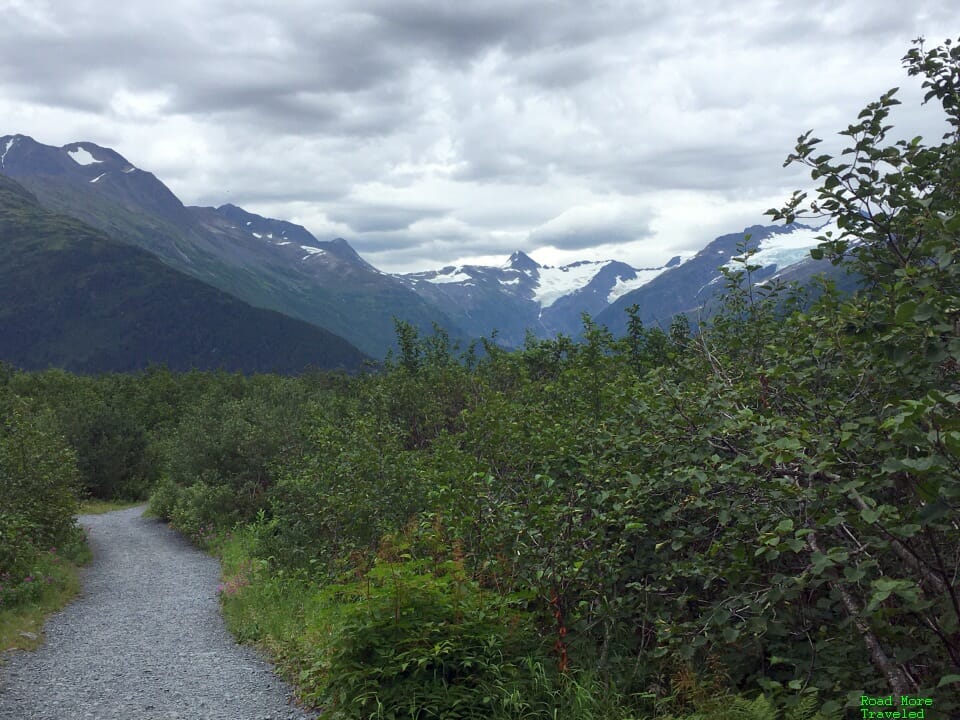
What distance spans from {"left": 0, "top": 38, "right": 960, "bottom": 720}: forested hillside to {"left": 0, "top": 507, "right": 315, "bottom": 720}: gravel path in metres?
0.90

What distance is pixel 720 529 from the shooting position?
7008 mm

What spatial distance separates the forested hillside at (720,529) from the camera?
184 inches

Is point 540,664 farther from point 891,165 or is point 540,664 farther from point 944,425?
point 891,165

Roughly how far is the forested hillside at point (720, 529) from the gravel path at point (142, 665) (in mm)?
905

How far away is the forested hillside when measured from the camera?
4.68 m

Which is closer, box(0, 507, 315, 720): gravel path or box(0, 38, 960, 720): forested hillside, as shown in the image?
box(0, 38, 960, 720): forested hillside

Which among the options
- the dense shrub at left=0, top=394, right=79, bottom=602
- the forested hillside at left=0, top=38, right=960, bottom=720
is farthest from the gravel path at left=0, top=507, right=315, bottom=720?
the dense shrub at left=0, top=394, right=79, bottom=602

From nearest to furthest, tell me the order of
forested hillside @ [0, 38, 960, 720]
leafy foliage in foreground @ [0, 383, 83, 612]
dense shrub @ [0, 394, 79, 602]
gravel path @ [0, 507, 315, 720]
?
forested hillside @ [0, 38, 960, 720], gravel path @ [0, 507, 315, 720], leafy foliage in foreground @ [0, 383, 83, 612], dense shrub @ [0, 394, 79, 602]

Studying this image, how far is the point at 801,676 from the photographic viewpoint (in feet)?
20.1

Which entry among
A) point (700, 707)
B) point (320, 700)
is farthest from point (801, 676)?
point (320, 700)

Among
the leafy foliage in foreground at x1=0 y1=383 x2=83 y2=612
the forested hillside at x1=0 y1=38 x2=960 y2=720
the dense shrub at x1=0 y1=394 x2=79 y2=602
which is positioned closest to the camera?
the forested hillside at x1=0 y1=38 x2=960 y2=720

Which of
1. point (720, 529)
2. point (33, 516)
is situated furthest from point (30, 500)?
point (720, 529)

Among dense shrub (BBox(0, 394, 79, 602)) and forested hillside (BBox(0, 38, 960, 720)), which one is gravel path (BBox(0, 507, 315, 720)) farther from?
dense shrub (BBox(0, 394, 79, 602))

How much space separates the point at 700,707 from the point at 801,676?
0.97m
